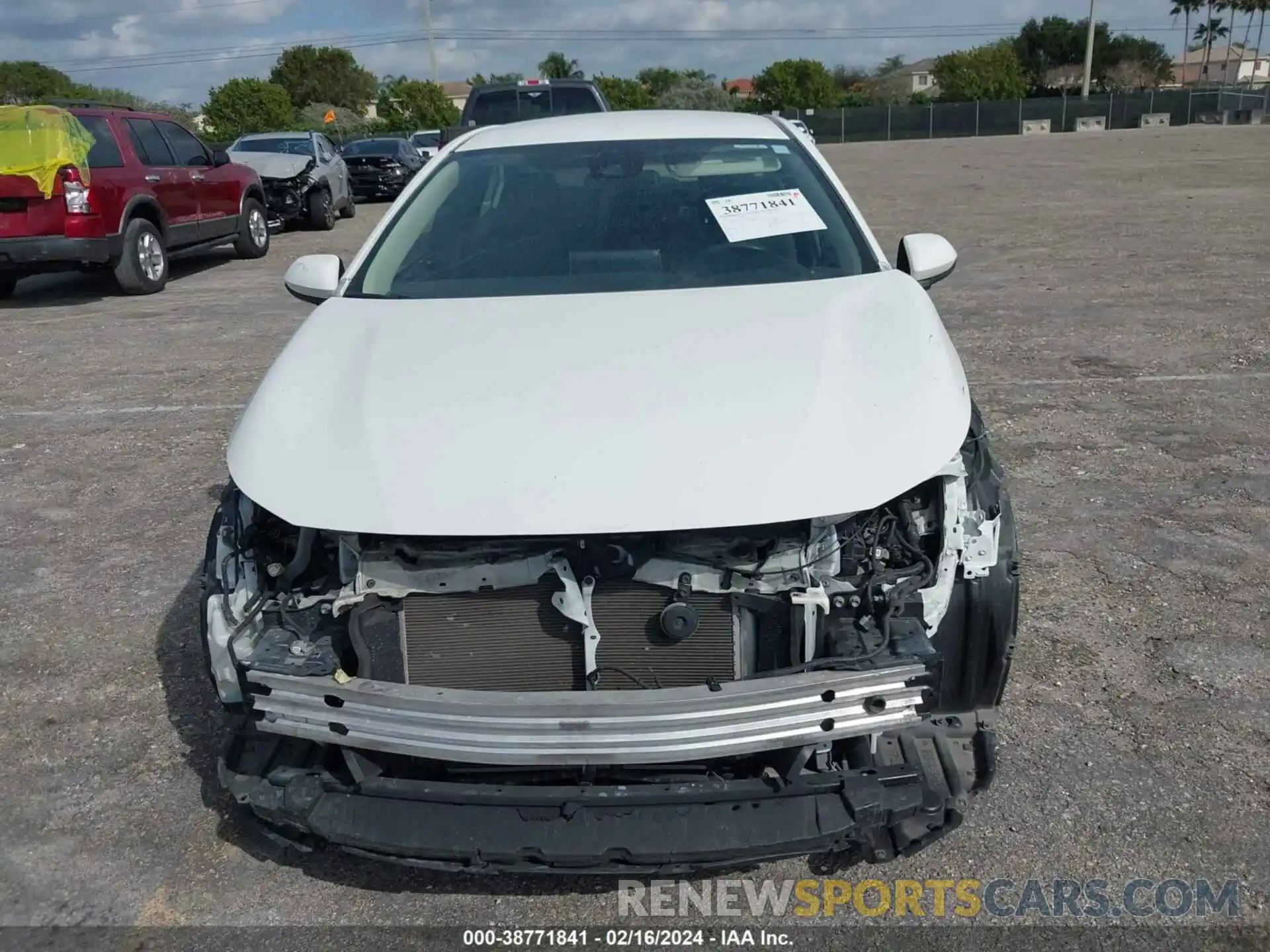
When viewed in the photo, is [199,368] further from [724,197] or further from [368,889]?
[368,889]

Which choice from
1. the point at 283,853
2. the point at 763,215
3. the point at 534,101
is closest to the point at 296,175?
the point at 534,101

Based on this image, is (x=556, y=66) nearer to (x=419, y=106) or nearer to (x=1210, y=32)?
(x=419, y=106)

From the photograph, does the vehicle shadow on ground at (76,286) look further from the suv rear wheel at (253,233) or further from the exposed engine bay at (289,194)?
the exposed engine bay at (289,194)

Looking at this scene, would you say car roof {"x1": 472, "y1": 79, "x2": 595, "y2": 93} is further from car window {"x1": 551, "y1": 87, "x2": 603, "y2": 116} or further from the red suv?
the red suv

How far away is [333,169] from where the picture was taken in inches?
672

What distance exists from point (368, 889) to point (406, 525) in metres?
0.98

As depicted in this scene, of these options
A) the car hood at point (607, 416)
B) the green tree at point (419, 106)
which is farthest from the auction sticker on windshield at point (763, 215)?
the green tree at point (419, 106)

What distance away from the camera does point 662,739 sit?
2184mm

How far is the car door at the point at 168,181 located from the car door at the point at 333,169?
4.98 metres

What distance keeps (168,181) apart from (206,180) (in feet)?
3.04

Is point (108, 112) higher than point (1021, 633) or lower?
higher

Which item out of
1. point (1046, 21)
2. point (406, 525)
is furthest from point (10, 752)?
point (1046, 21)

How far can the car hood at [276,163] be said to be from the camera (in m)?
15.8

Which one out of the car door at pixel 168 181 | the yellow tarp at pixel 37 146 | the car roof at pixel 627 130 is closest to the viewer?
the car roof at pixel 627 130
